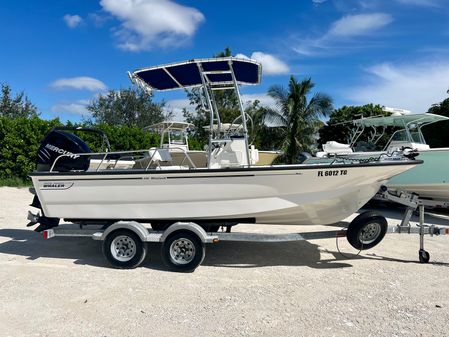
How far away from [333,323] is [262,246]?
292 centimetres

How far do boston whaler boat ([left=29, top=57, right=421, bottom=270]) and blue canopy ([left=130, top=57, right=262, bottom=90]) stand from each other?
5cm

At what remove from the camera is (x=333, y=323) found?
3.54m

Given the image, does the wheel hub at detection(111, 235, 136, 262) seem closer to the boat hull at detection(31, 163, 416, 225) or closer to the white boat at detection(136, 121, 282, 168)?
the boat hull at detection(31, 163, 416, 225)

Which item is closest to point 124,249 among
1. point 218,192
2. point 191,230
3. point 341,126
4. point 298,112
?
point 191,230

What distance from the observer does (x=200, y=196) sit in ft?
16.8

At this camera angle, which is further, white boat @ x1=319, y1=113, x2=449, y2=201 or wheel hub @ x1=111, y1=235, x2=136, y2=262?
white boat @ x1=319, y1=113, x2=449, y2=201

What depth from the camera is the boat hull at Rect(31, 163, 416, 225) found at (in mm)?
5004

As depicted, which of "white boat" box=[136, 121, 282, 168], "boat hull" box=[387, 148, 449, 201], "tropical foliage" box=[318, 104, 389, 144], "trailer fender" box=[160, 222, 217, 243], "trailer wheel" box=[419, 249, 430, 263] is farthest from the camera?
"tropical foliage" box=[318, 104, 389, 144]

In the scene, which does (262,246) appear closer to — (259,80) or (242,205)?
(242,205)

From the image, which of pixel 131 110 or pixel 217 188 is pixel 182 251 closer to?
pixel 217 188

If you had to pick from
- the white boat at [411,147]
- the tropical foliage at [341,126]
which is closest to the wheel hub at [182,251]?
the white boat at [411,147]

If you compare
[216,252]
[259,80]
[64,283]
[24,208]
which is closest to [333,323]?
[216,252]

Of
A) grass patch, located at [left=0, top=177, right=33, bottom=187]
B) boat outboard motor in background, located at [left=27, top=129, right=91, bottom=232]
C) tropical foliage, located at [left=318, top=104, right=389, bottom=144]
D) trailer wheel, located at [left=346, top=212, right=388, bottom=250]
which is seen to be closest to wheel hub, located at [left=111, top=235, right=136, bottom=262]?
boat outboard motor in background, located at [left=27, top=129, right=91, bottom=232]

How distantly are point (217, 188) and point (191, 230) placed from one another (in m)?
0.67
